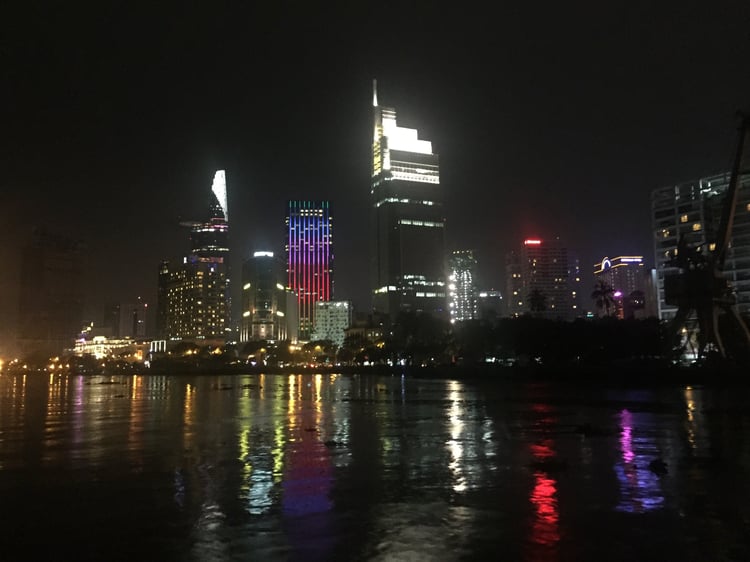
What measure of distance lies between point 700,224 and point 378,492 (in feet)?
615

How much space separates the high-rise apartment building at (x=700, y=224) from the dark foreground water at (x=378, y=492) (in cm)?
14794

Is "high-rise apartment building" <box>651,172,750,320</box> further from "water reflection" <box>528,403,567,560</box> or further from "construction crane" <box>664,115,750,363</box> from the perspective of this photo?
"water reflection" <box>528,403,567,560</box>

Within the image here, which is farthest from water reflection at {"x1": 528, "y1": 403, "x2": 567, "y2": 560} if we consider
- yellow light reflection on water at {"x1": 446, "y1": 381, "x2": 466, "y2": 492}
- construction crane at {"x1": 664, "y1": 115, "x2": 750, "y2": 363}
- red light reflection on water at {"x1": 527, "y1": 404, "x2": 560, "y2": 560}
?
construction crane at {"x1": 664, "y1": 115, "x2": 750, "y2": 363}

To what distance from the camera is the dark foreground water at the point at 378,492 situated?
38.3 ft

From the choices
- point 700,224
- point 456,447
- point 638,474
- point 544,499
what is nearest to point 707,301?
point 456,447

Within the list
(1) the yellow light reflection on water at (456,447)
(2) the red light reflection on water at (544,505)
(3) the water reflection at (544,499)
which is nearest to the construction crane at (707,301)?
(1) the yellow light reflection on water at (456,447)

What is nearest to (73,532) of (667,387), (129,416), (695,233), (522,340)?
(129,416)

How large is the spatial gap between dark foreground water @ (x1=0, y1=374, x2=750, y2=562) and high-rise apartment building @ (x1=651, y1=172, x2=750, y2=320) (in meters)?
148

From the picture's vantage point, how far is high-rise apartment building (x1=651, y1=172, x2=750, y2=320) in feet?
529

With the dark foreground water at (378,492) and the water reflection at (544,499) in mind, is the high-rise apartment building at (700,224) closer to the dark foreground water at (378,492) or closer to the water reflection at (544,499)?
the dark foreground water at (378,492)

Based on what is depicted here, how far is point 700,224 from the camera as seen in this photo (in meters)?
178

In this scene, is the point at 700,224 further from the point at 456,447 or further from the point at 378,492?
the point at 378,492

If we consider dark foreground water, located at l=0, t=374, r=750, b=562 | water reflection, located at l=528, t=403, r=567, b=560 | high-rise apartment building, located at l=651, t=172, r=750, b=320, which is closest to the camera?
water reflection, located at l=528, t=403, r=567, b=560

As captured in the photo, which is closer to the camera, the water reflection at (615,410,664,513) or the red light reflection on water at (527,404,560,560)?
the red light reflection on water at (527,404,560,560)
